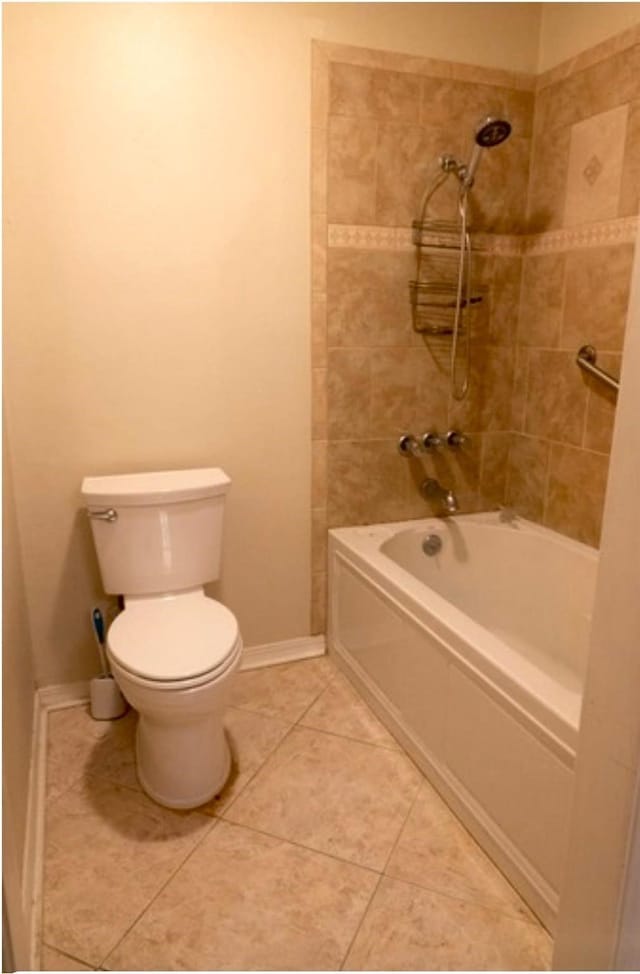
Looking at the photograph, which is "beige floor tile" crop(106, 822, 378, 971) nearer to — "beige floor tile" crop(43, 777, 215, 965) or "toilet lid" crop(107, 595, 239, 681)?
"beige floor tile" crop(43, 777, 215, 965)

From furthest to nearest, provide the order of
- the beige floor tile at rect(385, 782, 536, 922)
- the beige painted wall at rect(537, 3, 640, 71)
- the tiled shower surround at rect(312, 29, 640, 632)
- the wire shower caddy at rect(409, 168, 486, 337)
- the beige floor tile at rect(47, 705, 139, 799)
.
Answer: the wire shower caddy at rect(409, 168, 486, 337)
the tiled shower surround at rect(312, 29, 640, 632)
the beige painted wall at rect(537, 3, 640, 71)
the beige floor tile at rect(47, 705, 139, 799)
the beige floor tile at rect(385, 782, 536, 922)

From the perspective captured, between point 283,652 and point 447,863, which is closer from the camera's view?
point 447,863

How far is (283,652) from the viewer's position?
2389 mm

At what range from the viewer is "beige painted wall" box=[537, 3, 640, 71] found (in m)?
1.88

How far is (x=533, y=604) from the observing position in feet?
7.47

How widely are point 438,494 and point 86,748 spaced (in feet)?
5.10

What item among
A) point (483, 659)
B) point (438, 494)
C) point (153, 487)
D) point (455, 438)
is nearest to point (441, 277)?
point (455, 438)

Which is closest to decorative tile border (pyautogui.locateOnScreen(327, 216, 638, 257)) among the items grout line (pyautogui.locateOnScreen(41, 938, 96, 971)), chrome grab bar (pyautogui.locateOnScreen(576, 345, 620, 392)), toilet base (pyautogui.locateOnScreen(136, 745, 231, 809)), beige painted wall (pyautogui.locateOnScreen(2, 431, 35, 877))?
chrome grab bar (pyautogui.locateOnScreen(576, 345, 620, 392))

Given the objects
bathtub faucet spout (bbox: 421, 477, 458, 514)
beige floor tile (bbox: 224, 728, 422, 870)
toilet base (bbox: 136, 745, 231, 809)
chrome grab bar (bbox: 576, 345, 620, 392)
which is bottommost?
beige floor tile (bbox: 224, 728, 422, 870)

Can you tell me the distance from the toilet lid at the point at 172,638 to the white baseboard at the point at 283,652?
1.91ft

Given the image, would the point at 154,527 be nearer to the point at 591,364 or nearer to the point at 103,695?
the point at 103,695

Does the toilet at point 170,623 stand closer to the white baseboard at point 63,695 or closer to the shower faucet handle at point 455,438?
the white baseboard at point 63,695

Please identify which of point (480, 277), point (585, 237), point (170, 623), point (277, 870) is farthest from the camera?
point (480, 277)

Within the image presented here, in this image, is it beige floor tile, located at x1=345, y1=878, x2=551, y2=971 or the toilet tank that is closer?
beige floor tile, located at x1=345, y1=878, x2=551, y2=971
